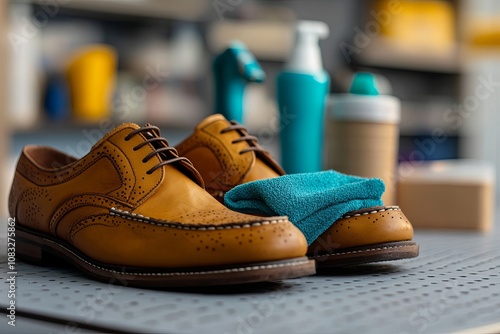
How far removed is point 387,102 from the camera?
1084 mm

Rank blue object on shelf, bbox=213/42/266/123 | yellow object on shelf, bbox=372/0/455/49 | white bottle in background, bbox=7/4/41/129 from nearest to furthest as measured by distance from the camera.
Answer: blue object on shelf, bbox=213/42/266/123
white bottle in background, bbox=7/4/41/129
yellow object on shelf, bbox=372/0/455/49

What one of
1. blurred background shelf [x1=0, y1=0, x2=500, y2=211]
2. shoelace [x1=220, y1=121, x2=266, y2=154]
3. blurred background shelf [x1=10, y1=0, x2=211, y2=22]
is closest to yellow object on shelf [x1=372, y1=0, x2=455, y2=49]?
blurred background shelf [x1=0, y1=0, x2=500, y2=211]

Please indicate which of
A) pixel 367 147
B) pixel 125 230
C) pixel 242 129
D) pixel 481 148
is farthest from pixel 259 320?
pixel 481 148

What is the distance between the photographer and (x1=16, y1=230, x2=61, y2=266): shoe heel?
76cm

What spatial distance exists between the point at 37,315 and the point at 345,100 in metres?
0.66

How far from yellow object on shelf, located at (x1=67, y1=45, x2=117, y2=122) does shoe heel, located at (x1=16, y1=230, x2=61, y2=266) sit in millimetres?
1638

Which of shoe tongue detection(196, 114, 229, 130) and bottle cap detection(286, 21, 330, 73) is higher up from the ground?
bottle cap detection(286, 21, 330, 73)

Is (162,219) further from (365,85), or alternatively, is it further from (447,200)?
(447,200)

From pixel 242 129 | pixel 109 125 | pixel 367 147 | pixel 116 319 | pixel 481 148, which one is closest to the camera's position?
pixel 116 319

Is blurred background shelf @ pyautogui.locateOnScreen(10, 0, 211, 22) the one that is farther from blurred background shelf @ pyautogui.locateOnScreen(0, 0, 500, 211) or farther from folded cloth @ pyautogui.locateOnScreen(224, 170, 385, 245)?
folded cloth @ pyautogui.locateOnScreen(224, 170, 385, 245)

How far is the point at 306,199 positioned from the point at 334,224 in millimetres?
42

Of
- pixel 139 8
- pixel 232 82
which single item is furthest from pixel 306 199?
pixel 139 8

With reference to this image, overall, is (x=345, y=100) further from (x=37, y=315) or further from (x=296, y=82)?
(x=37, y=315)

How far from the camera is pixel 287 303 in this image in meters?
0.57
